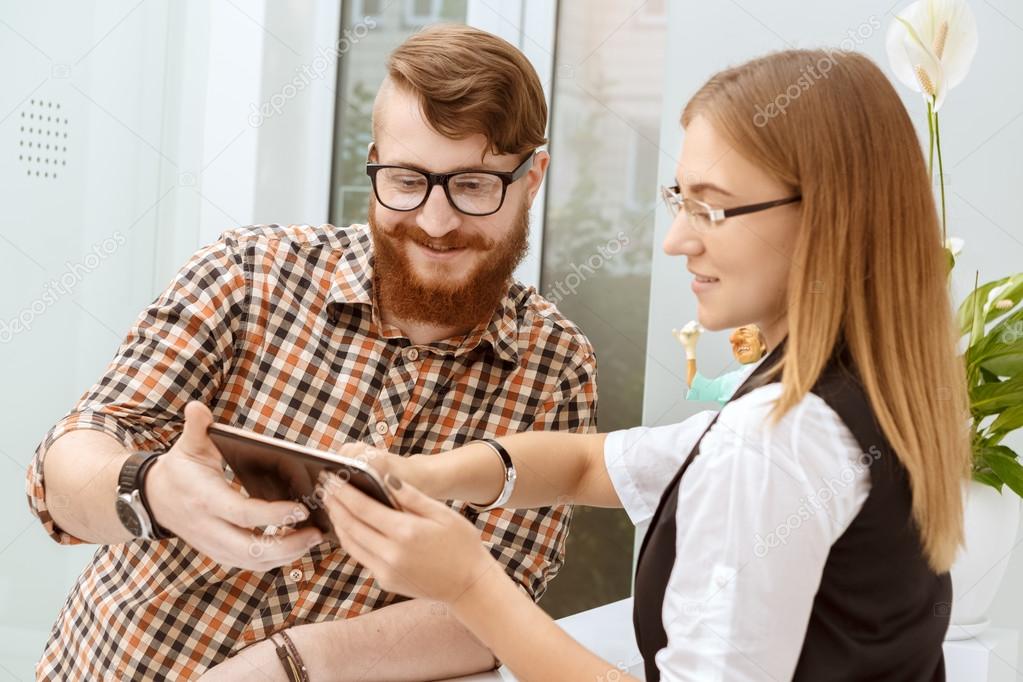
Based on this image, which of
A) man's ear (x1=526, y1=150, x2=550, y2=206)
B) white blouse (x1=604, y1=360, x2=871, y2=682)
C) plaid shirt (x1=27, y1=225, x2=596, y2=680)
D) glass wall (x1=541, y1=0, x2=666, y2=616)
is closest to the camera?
white blouse (x1=604, y1=360, x2=871, y2=682)

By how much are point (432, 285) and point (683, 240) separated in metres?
0.53

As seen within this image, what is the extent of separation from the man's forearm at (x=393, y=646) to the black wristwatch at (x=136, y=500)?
0.23 meters

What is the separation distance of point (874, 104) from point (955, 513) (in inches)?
15.1

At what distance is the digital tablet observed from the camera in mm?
900

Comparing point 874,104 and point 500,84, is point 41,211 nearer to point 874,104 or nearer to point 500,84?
point 500,84

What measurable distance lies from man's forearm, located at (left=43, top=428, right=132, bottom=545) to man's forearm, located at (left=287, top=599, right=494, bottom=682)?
262 millimetres

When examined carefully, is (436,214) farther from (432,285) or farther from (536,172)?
(536,172)

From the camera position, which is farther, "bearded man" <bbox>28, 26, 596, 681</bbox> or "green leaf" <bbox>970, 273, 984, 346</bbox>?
"green leaf" <bbox>970, 273, 984, 346</bbox>

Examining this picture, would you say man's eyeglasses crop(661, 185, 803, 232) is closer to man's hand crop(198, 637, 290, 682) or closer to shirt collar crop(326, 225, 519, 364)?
shirt collar crop(326, 225, 519, 364)

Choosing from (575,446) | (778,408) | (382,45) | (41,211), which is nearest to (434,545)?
(778,408)

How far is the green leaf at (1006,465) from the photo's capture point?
1537mm

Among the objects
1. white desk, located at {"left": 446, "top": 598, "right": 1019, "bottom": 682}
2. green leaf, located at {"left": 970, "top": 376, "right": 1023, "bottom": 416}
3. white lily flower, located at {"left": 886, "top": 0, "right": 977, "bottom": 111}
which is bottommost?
white desk, located at {"left": 446, "top": 598, "right": 1019, "bottom": 682}

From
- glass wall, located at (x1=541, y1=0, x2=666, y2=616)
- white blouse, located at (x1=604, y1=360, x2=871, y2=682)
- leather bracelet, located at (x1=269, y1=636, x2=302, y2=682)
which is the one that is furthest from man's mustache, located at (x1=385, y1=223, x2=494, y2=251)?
glass wall, located at (x1=541, y1=0, x2=666, y2=616)

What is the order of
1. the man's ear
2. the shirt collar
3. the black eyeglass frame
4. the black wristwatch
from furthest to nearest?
the man's ear
the shirt collar
the black wristwatch
the black eyeglass frame
